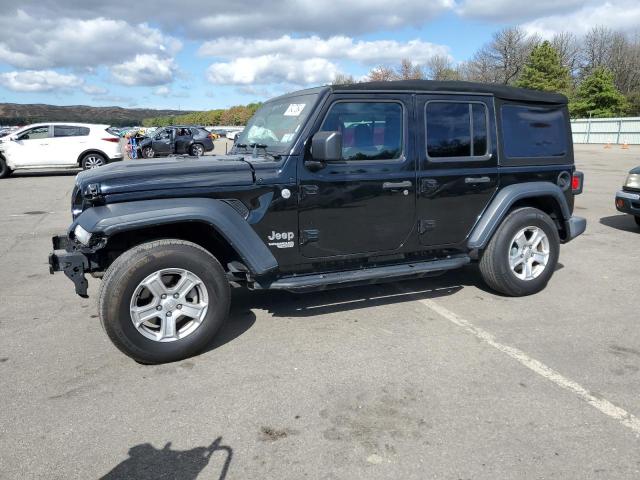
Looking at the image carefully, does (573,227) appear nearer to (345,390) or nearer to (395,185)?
(395,185)

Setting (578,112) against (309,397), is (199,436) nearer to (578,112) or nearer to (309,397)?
(309,397)

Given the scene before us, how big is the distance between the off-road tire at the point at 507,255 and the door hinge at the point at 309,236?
70.0 inches

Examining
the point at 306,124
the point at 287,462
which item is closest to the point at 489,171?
the point at 306,124

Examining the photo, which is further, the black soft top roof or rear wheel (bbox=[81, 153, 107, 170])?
rear wheel (bbox=[81, 153, 107, 170])

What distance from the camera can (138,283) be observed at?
3.49 metres

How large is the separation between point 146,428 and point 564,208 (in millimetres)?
4336

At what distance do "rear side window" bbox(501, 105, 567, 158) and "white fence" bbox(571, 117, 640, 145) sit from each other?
33.1 metres

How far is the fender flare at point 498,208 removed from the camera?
468cm

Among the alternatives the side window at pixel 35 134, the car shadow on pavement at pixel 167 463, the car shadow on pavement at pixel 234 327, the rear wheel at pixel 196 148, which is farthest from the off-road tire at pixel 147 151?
the car shadow on pavement at pixel 167 463

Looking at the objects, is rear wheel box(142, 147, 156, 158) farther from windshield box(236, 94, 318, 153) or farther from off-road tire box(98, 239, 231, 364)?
off-road tire box(98, 239, 231, 364)

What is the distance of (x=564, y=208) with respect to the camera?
16.8 ft

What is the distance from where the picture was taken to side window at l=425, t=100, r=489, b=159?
4.47 metres

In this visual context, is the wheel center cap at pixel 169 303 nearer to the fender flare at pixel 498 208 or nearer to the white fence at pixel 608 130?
the fender flare at pixel 498 208

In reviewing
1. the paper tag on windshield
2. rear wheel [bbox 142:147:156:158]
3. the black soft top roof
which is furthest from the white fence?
the paper tag on windshield
